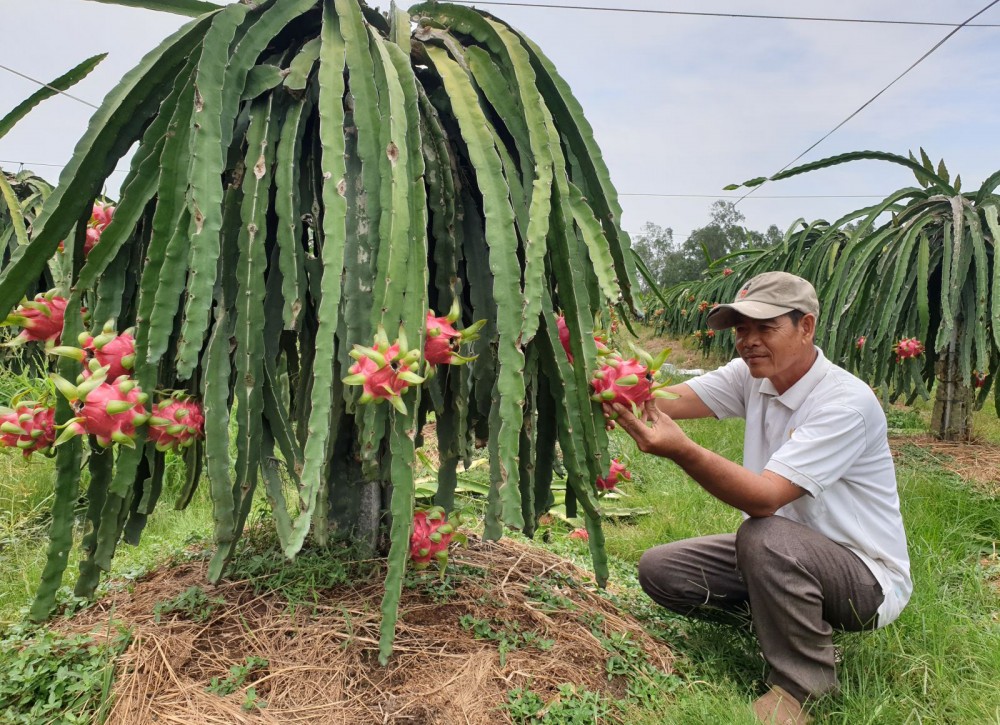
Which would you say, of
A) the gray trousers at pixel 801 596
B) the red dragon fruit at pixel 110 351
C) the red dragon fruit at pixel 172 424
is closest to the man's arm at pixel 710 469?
the gray trousers at pixel 801 596

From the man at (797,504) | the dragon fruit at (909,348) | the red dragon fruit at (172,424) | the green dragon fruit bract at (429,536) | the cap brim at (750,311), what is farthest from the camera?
the dragon fruit at (909,348)

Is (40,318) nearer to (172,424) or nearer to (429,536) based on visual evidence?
(172,424)

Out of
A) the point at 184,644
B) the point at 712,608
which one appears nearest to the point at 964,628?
the point at 712,608

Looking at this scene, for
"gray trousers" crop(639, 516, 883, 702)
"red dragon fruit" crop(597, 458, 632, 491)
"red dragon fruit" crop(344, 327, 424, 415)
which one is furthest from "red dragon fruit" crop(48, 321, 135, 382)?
"gray trousers" crop(639, 516, 883, 702)

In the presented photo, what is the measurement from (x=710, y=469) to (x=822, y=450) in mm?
347

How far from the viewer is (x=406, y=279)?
1.36 m

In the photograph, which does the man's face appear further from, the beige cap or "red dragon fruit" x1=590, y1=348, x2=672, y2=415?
"red dragon fruit" x1=590, y1=348, x2=672, y2=415

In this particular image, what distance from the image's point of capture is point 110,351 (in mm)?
1399

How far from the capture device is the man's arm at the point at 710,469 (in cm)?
178

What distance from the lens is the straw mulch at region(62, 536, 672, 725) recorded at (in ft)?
5.11

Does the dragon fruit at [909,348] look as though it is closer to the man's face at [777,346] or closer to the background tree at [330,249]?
the man's face at [777,346]

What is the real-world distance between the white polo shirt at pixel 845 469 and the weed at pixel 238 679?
140cm

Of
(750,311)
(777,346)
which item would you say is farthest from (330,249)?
(777,346)

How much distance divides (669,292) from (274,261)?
44.0ft
